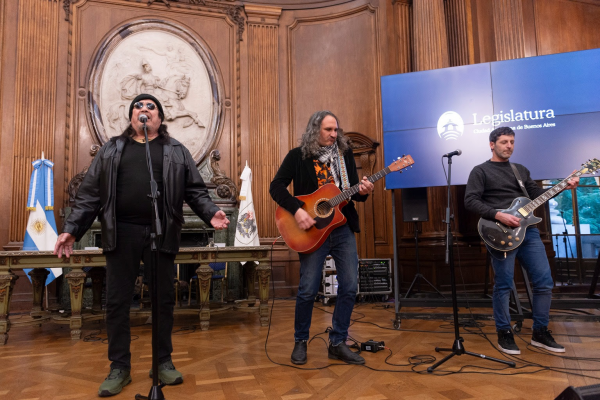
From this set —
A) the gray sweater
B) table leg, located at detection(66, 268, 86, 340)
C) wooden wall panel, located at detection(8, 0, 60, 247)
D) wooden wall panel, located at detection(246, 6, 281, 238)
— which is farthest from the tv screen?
wooden wall panel, located at detection(8, 0, 60, 247)

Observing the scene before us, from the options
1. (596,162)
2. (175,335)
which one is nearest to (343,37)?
(596,162)

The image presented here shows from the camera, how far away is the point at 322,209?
2715 millimetres

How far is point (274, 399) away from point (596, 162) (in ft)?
9.51

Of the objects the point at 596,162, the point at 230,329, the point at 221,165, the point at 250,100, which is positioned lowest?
the point at 230,329

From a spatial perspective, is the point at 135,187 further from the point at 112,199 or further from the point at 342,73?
the point at 342,73

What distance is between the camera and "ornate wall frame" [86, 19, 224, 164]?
6.41 m

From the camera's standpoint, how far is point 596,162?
317 centimetres

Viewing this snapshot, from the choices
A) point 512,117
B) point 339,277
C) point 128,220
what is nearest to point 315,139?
point 339,277

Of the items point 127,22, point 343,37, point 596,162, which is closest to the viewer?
point 596,162

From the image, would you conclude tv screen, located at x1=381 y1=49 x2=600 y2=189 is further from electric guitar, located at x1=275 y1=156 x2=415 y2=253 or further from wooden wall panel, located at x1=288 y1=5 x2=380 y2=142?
wooden wall panel, located at x1=288 y1=5 x2=380 y2=142

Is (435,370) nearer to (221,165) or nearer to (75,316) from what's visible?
(75,316)

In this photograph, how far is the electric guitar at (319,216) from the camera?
266cm

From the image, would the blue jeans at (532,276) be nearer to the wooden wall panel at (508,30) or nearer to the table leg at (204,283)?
the table leg at (204,283)

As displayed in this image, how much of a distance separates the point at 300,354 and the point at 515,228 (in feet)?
5.53
